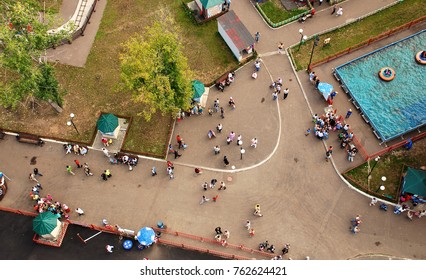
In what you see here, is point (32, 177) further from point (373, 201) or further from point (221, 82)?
point (373, 201)

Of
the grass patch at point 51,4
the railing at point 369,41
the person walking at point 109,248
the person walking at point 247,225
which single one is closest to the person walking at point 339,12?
the railing at point 369,41

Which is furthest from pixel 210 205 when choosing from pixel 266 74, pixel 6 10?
pixel 6 10

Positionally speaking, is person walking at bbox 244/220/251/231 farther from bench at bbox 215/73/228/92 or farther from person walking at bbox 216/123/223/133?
bench at bbox 215/73/228/92

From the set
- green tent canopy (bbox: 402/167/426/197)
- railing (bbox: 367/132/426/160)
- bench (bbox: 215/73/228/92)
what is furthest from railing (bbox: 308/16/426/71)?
green tent canopy (bbox: 402/167/426/197)

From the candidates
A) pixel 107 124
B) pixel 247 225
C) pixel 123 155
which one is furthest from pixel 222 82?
pixel 247 225

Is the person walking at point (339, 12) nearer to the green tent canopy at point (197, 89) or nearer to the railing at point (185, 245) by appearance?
the green tent canopy at point (197, 89)
